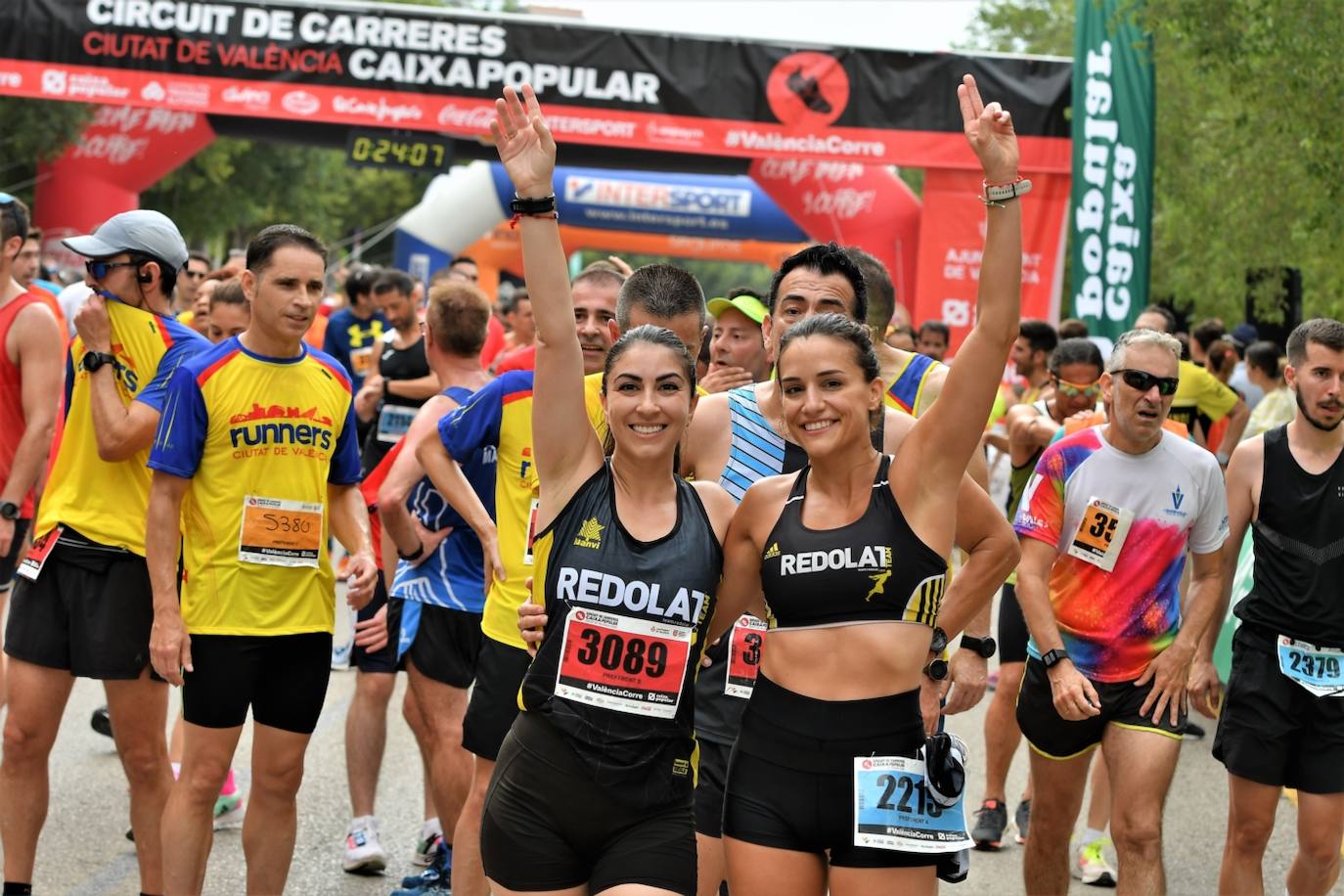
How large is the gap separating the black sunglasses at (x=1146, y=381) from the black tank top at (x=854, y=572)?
2116mm

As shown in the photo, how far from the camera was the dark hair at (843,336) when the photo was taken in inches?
161

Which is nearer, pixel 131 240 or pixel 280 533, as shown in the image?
pixel 280 533

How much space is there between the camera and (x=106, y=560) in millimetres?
5758

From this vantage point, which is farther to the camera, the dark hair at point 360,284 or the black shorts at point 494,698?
the dark hair at point 360,284

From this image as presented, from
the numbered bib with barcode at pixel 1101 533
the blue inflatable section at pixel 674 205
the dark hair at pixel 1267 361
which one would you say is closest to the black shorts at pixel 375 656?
the numbered bib with barcode at pixel 1101 533

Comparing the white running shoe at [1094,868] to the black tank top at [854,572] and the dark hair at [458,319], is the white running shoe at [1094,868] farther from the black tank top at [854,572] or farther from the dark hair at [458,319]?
the black tank top at [854,572]

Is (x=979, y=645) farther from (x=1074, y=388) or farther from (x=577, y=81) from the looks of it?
(x=577, y=81)

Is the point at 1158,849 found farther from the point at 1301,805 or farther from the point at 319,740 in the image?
the point at 319,740

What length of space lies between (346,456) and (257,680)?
33.9 inches

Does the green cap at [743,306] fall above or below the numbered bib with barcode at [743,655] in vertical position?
above

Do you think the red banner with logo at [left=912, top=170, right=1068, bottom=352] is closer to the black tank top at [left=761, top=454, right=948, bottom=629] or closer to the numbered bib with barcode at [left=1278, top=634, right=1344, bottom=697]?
the numbered bib with barcode at [left=1278, top=634, right=1344, bottom=697]

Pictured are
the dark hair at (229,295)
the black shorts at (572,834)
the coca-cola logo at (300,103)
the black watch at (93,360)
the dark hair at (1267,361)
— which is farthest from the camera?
the coca-cola logo at (300,103)

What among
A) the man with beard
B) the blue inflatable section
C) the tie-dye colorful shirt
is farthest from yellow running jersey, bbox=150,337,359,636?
the blue inflatable section

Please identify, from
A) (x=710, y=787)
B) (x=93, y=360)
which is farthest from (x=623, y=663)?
(x=93, y=360)
